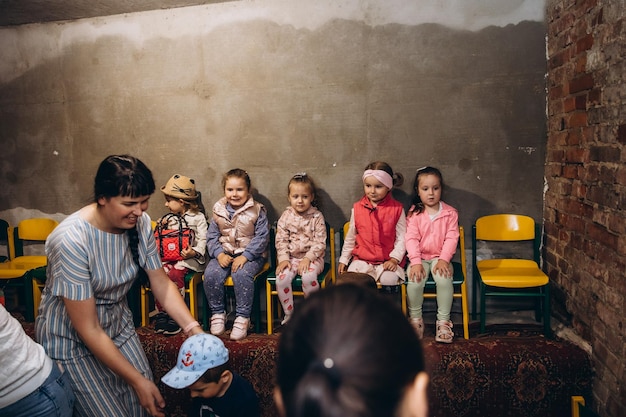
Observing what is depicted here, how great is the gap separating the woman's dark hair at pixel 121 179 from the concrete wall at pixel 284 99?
94.1 inches

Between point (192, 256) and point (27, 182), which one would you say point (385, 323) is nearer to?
point (192, 256)

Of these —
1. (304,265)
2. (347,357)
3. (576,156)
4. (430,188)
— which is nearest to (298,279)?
(304,265)

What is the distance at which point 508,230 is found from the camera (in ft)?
12.5

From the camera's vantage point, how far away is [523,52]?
3730mm

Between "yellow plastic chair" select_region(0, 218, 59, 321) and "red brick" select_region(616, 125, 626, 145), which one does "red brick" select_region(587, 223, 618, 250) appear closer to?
"red brick" select_region(616, 125, 626, 145)

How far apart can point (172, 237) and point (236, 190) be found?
705 millimetres

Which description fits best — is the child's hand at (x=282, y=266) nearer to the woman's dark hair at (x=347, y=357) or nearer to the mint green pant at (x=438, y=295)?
the mint green pant at (x=438, y=295)

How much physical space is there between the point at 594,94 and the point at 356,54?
5.99 ft

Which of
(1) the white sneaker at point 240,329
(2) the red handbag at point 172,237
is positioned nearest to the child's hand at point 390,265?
(1) the white sneaker at point 240,329

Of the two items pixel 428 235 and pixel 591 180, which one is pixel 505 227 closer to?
pixel 428 235

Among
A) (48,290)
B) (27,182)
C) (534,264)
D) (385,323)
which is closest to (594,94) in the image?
(534,264)

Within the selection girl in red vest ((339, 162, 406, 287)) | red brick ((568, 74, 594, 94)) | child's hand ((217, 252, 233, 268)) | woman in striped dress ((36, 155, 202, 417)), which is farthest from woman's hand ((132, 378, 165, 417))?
red brick ((568, 74, 594, 94))

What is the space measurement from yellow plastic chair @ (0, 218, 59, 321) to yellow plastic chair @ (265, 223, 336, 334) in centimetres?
206

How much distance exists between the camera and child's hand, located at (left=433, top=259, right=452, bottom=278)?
3.45 metres
